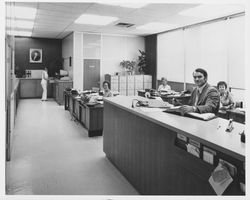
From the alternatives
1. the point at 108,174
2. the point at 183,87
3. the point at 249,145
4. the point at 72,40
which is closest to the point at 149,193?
the point at 108,174

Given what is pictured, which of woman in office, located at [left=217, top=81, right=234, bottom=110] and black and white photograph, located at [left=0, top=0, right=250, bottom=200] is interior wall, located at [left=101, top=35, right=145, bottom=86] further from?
woman in office, located at [left=217, top=81, right=234, bottom=110]

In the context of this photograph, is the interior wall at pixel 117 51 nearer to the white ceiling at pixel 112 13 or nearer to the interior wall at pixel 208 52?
the interior wall at pixel 208 52

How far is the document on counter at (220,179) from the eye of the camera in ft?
5.57

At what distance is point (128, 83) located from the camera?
10.9 m

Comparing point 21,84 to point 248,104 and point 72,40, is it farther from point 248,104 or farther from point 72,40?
point 248,104

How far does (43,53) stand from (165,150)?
11.7m

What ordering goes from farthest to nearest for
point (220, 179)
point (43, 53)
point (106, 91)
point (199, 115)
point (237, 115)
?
point (43, 53) → point (106, 91) → point (237, 115) → point (199, 115) → point (220, 179)

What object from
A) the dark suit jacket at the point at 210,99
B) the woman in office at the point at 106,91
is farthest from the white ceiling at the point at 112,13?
the dark suit jacket at the point at 210,99

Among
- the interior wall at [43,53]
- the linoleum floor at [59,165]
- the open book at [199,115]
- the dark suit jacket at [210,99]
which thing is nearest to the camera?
the open book at [199,115]

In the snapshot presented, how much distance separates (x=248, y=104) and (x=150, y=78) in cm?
959

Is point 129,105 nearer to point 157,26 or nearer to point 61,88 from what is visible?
point 157,26

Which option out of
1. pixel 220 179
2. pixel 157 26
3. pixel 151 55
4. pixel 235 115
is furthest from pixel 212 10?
pixel 220 179

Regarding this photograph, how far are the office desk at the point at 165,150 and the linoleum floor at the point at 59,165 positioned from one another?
1.04ft

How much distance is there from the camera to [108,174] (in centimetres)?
356
